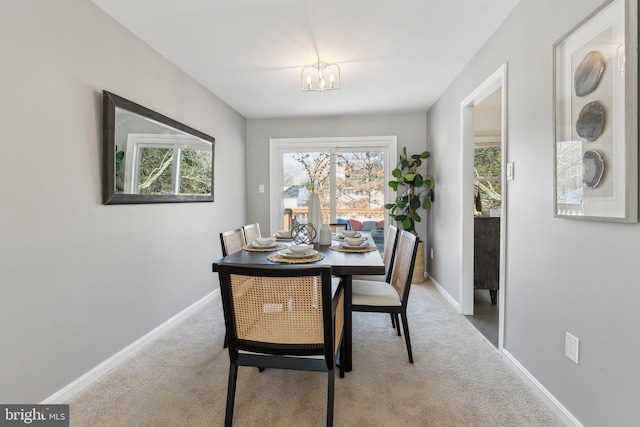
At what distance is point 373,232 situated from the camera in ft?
15.4

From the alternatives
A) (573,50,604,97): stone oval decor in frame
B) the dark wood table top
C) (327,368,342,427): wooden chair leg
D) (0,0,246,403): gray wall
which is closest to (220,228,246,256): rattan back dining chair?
the dark wood table top

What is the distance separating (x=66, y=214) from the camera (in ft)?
5.75

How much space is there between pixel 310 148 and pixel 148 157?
258 centimetres

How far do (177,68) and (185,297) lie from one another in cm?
218

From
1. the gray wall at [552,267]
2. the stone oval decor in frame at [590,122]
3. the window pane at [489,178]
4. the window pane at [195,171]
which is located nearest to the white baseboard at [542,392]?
the gray wall at [552,267]

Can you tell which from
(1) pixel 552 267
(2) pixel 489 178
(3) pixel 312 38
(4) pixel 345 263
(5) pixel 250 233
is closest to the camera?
(1) pixel 552 267

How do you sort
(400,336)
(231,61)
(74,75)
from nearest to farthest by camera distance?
(74,75)
(400,336)
(231,61)

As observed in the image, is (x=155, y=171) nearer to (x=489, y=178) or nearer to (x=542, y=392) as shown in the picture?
(x=542, y=392)

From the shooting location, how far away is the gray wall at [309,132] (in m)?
4.40

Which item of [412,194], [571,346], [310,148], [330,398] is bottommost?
[330,398]

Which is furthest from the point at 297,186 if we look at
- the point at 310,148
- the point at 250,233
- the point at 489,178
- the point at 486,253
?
the point at 489,178

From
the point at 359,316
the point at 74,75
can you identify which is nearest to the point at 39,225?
the point at 74,75

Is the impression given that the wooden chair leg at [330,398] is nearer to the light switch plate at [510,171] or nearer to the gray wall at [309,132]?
the light switch plate at [510,171]

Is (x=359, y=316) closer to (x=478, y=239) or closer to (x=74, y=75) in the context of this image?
(x=478, y=239)
